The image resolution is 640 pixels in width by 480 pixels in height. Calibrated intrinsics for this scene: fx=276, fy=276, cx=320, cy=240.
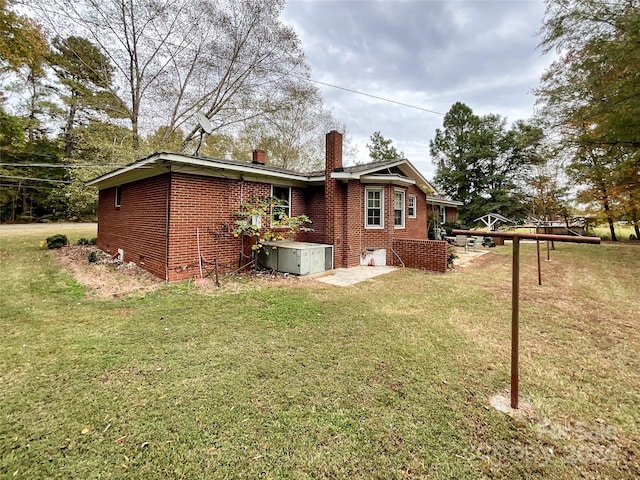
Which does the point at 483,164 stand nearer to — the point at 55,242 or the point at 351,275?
the point at 351,275

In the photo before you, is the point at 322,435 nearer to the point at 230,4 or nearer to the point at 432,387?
the point at 432,387

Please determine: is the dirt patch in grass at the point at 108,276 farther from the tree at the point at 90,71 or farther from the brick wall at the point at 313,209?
the tree at the point at 90,71

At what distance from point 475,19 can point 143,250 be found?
12.8 meters

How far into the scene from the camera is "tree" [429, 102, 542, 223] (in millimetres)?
26047

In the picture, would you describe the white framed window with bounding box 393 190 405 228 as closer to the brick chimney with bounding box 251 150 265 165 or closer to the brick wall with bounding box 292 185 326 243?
the brick wall with bounding box 292 185 326 243

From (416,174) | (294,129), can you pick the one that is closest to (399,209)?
(416,174)

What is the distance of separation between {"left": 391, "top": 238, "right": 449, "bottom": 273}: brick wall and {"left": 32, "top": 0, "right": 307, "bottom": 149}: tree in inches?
547

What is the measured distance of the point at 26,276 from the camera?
700 cm

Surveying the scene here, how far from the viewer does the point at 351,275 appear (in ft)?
26.3

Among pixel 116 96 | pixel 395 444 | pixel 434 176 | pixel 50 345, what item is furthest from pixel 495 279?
pixel 434 176

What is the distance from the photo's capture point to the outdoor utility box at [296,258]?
25.4 feet

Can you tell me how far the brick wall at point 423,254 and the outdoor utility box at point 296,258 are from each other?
266cm

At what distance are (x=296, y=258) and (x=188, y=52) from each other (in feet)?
50.8

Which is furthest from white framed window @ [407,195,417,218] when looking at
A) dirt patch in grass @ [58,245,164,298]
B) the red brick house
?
dirt patch in grass @ [58,245,164,298]
